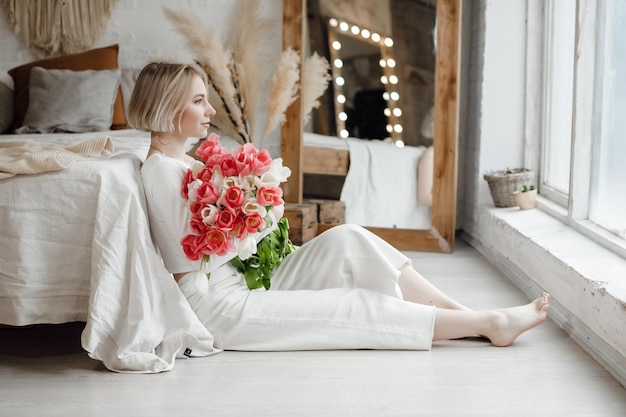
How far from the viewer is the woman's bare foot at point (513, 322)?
9.26ft

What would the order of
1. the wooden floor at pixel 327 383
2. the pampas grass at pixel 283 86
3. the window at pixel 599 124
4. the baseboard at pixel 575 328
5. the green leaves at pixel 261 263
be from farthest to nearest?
the pampas grass at pixel 283 86 < the window at pixel 599 124 < the green leaves at pixel 261 263 < the baseboard at pixel 575 328 < the wooden floor at pixel 327 383

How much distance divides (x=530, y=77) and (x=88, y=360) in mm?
2983

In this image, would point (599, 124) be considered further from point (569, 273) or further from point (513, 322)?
point (513, 322)

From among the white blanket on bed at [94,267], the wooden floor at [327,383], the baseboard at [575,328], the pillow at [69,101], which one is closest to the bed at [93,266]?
the white blanket on bed at [94,267]

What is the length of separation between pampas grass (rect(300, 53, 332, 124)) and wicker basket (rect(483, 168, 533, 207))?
1.07m

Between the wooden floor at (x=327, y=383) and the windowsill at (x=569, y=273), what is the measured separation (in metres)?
0.08

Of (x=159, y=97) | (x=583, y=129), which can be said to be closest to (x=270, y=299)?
(x=159, y=97)

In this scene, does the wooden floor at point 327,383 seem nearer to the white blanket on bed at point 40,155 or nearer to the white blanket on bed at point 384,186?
the white blanket on bed at point 40,155

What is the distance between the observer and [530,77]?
4.62 meters

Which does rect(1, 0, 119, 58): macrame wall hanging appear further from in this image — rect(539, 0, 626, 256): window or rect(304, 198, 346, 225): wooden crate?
rect(539, 0, 626, 256): window

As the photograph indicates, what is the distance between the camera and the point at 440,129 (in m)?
4.68

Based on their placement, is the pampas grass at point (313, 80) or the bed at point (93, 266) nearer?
the bed at point (93, 266)

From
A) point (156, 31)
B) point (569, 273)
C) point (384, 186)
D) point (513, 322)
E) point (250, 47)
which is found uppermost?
point (156, 31)

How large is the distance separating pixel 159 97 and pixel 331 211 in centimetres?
230
